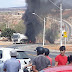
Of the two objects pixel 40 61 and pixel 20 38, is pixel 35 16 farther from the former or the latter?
pixel 40 61

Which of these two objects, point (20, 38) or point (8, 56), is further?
point (20, 38)

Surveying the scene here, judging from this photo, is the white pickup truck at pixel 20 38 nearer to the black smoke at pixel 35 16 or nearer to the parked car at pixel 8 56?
the black smoke at pixel 35 16

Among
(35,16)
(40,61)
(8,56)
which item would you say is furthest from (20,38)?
(40,61)

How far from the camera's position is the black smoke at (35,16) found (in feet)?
217

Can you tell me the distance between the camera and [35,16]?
6631 cm

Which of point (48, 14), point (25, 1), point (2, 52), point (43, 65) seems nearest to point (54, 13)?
point (48, 14)

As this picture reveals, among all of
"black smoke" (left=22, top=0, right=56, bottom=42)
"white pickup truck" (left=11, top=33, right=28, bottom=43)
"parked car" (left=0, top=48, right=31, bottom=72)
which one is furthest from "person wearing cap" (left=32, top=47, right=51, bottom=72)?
"white pickup truck" (left=11, top=33, right=28, bottom=43)

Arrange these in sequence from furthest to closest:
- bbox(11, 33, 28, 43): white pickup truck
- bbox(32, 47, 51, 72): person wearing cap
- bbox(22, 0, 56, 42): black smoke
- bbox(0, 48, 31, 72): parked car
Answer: bbox(11, 33, 28, 43): white pickup truck, bbox(22, 0, 56, 42): black smoke, bbox(0, 48, 31, 72): parked car, bbox(32, 47, 51, 72): person wearing cap

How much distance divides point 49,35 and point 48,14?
838 centimetres

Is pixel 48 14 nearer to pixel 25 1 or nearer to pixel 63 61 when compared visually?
pixel 25 1

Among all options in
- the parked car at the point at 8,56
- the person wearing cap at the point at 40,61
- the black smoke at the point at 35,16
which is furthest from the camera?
the black smoke at the point at 35,16

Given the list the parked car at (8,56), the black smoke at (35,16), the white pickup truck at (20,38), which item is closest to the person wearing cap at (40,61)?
the parked car at (8,56)

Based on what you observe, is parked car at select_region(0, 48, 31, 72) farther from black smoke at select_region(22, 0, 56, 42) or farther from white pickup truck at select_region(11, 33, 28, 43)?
white pickup truck at select_region(11, 33, 28, 43)

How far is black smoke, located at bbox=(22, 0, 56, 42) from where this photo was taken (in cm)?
6625
